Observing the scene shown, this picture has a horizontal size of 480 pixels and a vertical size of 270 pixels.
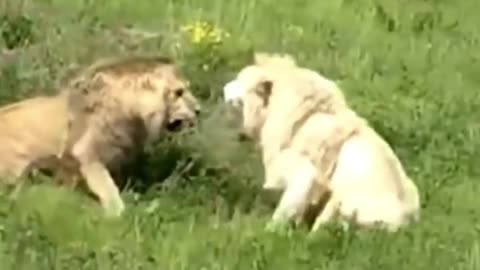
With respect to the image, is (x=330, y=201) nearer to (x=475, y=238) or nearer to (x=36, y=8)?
(x=475, y=238)

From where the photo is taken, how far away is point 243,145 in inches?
398

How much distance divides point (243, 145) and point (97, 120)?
36.3 inches

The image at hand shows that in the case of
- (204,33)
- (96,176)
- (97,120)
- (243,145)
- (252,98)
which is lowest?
(204,33)

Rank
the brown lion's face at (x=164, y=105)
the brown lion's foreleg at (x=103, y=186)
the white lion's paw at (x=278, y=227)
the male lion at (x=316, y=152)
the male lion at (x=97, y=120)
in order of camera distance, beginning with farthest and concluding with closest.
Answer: the brown lion's face at (x=164, y=105)
the male lion at (x=97, y=120)
the brown lion's foreleg at (x=103, y=186)
the male lion at (x=316, y=152)
the white lion's paw at (x=278, y=227)

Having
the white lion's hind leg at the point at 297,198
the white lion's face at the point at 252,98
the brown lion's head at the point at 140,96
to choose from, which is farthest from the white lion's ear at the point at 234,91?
the white lion's hind leg at the point at 297,198

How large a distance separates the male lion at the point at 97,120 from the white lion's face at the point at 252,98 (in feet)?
0.95

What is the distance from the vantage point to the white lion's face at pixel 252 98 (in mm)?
9672

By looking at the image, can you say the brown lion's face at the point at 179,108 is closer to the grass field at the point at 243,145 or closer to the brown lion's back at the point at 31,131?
the grass field at the point at 243,145

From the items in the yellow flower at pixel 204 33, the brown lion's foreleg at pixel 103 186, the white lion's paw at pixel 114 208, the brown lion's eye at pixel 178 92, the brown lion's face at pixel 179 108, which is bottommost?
the yellow flower at pixel 204 33

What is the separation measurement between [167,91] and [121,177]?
1.86ft

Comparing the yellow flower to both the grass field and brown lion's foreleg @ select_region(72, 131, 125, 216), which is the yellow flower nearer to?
the grass field

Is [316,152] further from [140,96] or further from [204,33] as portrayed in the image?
[204,33]

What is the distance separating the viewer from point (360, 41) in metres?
13.4

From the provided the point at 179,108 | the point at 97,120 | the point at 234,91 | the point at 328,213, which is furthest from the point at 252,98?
the point at 328,213
